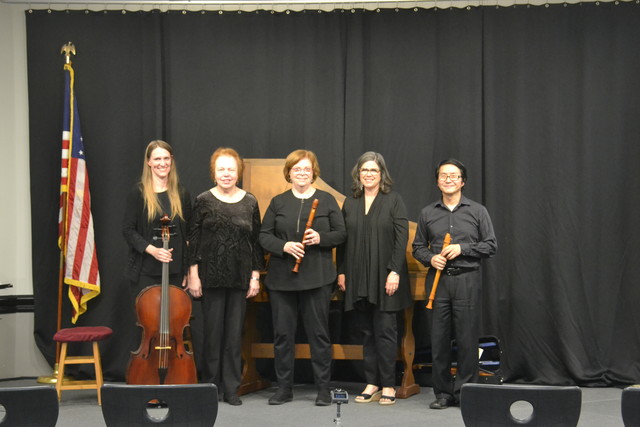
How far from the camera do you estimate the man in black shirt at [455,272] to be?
4.96m

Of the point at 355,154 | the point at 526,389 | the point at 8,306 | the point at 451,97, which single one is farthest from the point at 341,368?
the point at 526,389

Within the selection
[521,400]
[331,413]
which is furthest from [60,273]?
[521,400]

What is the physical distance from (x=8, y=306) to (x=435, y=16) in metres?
3.94

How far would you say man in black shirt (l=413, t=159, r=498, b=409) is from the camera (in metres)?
4.96

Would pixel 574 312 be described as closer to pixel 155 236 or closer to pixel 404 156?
pixel 404 156

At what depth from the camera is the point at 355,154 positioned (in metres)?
6.11

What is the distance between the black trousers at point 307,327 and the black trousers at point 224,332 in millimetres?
235

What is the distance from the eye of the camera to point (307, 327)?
5.17 metres

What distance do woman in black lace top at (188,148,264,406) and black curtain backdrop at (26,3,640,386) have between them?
1.10m

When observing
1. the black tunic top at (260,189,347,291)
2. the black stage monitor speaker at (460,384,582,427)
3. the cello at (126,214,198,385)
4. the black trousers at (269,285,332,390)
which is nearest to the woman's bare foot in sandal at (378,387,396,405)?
the black trousers at (269,285,332,390)

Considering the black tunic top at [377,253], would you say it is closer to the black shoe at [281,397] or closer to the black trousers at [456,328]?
the black trousers at [456,328]

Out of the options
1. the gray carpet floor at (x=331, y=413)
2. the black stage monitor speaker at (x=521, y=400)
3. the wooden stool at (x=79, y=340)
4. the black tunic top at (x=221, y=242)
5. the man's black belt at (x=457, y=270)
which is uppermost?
the black tunic top at (x=221, y=242)

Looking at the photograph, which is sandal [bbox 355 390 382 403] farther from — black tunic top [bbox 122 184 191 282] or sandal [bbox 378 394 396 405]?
black tunic top [bbox 122 184 191 282]

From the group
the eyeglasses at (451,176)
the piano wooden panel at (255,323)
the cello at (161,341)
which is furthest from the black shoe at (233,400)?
the eyeglasses at (451,176)
